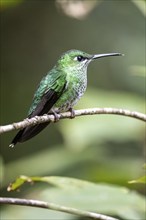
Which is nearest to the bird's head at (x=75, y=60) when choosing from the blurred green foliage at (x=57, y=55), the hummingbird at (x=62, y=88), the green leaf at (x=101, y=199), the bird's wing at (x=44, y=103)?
the hummingbird at (x=62, y=88)

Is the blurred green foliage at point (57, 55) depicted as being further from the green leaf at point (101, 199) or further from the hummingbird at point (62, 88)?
the green leaf at point (101, 199)

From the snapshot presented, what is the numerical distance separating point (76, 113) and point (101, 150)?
87.8 inches

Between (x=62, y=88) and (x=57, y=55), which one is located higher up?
(x=57, y=55)

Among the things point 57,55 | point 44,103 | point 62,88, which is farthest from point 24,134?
point 57,55

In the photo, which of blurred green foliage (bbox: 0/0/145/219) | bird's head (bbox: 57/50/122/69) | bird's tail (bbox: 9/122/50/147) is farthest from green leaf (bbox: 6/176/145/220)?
blurred green foliage (bbox: 0/0/145/219)

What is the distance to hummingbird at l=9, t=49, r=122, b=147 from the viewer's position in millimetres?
3152

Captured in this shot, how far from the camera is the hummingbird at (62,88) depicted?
3152 mm

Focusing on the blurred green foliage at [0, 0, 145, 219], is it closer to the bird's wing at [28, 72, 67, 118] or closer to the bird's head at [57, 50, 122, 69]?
the bird's head at [57, 50, 122, 69]

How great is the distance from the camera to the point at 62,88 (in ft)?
11.1

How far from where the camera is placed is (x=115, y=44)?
7.98 m

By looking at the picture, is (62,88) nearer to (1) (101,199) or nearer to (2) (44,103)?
(2) (44,103)

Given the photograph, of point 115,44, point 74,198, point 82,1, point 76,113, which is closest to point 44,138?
point 115,44

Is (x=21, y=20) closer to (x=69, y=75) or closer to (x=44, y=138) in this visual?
(x=44, y=138)

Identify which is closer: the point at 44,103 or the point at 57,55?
the point at 44,103
